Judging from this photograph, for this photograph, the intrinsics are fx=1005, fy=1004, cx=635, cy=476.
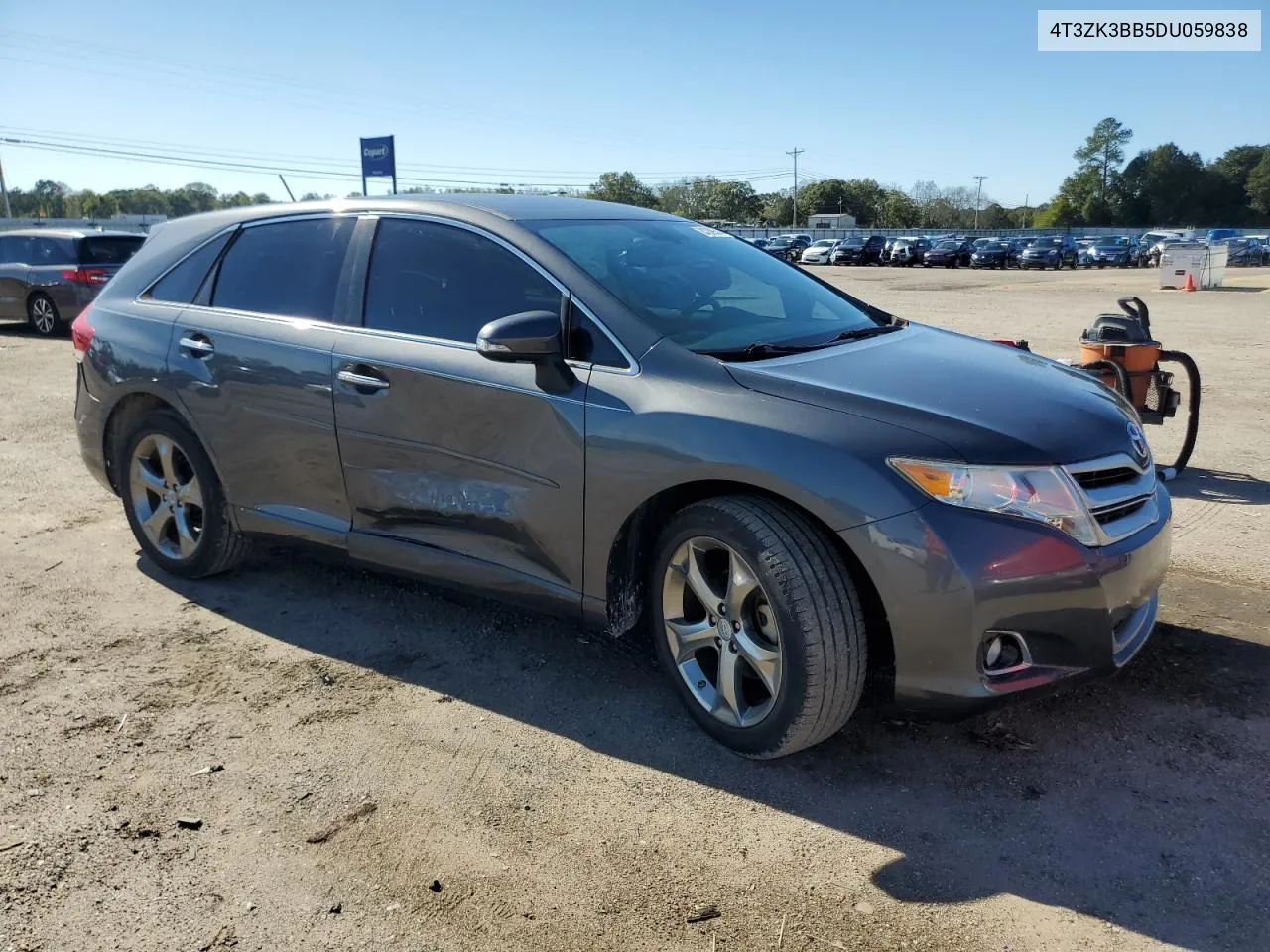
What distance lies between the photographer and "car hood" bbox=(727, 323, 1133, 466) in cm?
282

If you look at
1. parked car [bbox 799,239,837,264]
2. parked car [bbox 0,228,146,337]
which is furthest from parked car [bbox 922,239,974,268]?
parked car [bbox 0,228,146,337]

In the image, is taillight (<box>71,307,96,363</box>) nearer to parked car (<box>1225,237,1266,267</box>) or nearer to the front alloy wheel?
the front alloy wheel

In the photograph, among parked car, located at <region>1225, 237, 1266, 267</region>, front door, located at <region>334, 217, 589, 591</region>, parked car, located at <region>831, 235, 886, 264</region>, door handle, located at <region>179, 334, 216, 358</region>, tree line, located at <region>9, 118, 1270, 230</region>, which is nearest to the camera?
front door, located at <region>334, 217, 589, 591</region>

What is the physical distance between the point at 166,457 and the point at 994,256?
168ft

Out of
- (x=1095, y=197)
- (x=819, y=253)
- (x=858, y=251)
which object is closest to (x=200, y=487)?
(x=858, y=251)

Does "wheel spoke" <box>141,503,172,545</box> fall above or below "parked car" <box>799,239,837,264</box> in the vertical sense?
below

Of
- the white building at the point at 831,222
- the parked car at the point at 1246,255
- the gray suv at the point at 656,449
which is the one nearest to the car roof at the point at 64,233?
the gray suv at the point at 656,449

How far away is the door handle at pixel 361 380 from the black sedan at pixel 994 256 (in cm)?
5099

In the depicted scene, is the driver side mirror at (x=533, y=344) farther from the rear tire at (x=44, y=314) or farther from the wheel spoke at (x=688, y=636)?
the rear tire at (x=44, y=314)

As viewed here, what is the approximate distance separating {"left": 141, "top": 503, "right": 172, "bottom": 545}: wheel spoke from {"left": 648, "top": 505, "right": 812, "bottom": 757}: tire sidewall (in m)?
2.63

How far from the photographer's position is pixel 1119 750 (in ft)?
10.2

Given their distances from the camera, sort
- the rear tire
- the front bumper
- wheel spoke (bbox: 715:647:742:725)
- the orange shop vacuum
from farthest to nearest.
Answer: the rear tire, the orange shop vacuum, wheel spoke (bbox: 715:647:742:725), the front bumper

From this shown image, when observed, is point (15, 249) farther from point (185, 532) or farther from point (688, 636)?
point (688, 636)

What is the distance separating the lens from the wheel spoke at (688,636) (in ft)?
10.4
